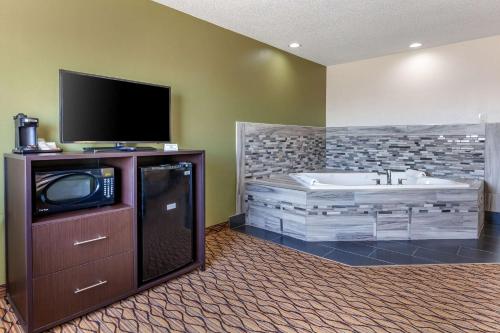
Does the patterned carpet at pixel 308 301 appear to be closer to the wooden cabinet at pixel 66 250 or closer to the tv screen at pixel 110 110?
the wooden cabinet at pixel 66 250

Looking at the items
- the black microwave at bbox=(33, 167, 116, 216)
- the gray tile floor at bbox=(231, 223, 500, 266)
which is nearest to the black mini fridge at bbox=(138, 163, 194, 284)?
the black microwave at bbox=(33, 167, 116, 216)

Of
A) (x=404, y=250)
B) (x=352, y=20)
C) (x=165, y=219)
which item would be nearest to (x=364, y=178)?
(x=404, y=250)

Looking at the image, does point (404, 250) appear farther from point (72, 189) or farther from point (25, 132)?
point (25, 132)

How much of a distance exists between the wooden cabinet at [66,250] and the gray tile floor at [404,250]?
4.83 ft

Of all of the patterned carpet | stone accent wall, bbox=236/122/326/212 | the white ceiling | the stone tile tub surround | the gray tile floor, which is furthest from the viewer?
stone accent wall, bbox=236/122/326/212

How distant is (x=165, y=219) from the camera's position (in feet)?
7.57

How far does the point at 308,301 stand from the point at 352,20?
9.04 feet

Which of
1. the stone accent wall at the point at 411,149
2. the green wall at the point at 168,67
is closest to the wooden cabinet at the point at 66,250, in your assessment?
the green wall at the point at 168,67

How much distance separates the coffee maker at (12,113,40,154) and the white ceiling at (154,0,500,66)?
5.36 feet

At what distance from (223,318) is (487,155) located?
12.6ft

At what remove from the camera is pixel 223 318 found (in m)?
1.89

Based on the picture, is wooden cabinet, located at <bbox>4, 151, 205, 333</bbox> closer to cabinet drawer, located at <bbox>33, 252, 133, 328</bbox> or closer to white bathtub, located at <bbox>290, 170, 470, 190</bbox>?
cabinet drawer, located at <bbox>33, 252, 133, 328</bbox>

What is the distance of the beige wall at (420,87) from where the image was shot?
12.9ft

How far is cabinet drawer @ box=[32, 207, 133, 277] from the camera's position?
67.4 inches
